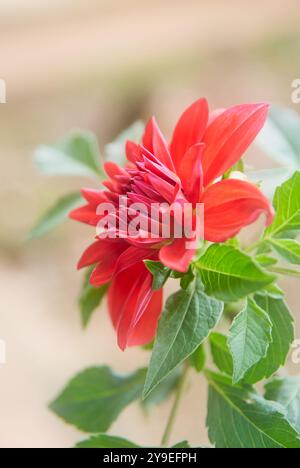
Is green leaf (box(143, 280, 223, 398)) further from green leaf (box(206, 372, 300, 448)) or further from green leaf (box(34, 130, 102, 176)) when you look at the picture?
green leaf (box(34, 130, 102, 176))

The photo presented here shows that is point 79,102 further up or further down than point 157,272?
further up

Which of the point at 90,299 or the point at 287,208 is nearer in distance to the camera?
the point at 287,208

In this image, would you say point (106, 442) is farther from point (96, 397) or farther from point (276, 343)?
point (276, 343)

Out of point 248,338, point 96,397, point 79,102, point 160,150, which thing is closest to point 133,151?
point 160,150

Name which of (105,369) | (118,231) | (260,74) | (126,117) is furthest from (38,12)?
(118,231)

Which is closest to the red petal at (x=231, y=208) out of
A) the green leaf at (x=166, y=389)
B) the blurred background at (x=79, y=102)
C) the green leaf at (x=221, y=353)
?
the green leaf at (x=221, y=353)

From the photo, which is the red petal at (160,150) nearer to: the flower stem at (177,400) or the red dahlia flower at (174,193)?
the red dahlia flower at (174,193)

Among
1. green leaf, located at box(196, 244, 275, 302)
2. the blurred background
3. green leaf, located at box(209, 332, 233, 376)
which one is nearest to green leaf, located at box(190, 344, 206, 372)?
Answer: green leaf, located at box(209, 332, 233, 376)
